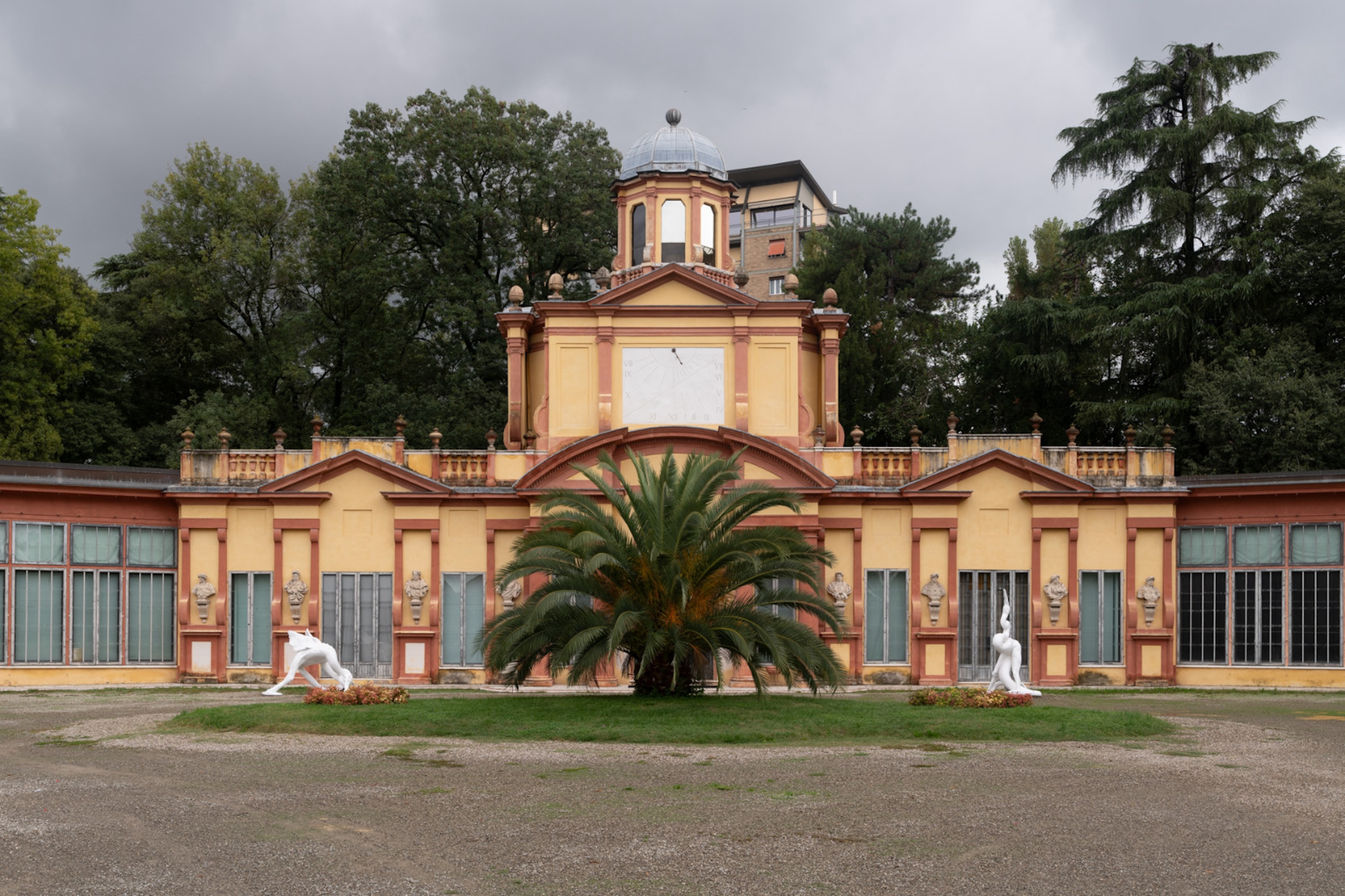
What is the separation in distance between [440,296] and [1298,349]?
2858cm

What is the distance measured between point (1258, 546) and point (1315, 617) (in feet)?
6.86

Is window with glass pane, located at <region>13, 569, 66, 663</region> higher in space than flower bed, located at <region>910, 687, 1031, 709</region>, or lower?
higher

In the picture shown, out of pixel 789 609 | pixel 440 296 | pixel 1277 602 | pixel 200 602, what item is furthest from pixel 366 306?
pixel 1277 602

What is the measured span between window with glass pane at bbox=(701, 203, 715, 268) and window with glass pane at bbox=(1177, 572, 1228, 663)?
14772 mm

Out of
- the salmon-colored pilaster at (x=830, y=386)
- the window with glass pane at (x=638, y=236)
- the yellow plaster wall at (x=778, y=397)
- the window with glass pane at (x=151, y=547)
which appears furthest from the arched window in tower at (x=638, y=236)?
the window with glass pane at (x=151, y=547)

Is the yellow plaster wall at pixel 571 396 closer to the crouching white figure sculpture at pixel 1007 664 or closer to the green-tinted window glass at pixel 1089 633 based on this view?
the crouching white figure sculpture at pixel 1007 664

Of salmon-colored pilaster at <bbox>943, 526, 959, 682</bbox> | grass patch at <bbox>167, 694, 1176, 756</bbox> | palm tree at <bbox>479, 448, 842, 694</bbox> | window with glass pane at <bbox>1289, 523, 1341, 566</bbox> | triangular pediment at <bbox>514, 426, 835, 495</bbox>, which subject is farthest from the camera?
salmon-colored pilaster at <bbox>943, 526, 959, 682</bbox>

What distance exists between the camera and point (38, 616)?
3225 cm

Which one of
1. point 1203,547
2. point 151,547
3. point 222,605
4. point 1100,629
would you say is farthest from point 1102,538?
point 151,547

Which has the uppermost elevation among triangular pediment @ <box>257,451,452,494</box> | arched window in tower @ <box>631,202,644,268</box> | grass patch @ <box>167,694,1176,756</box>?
arched window in tower @ <box>631,202,644,268</box>

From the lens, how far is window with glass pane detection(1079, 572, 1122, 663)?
33406 millimetres

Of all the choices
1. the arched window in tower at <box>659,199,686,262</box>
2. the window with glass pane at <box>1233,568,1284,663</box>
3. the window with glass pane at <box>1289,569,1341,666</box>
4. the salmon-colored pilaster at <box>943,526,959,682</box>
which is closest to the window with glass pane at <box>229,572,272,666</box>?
the arched window in tower at <box>659,199,686,262</box>

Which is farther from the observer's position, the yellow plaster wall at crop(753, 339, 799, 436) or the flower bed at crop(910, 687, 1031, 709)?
the yellow plaster wall at crop(753, 339, 799, 436)

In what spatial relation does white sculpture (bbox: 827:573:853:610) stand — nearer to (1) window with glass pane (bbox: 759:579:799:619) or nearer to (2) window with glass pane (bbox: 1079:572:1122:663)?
(1) window with glass pane (bbox: 759:579:799:619)
